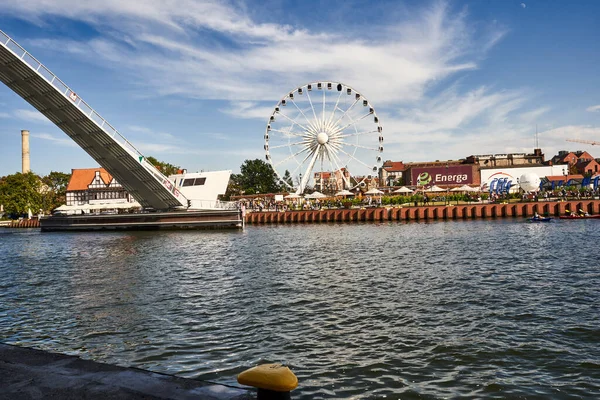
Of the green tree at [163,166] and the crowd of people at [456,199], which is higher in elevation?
the green tree at [163,166]

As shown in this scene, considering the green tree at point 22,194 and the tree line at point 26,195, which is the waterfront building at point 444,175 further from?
the green tree at point 22,194

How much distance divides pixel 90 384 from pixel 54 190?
12115 centimetres

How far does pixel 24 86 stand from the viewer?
43.5 metres

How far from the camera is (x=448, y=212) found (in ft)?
183

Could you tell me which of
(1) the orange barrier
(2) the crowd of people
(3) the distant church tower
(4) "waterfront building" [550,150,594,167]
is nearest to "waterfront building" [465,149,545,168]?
(4) "waterfront building" [550,150,594,167]

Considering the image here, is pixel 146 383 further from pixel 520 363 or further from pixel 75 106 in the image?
pixel 75 106

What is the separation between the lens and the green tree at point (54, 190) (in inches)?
4163

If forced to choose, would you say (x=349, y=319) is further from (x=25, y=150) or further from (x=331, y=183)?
(x=25, y=150)

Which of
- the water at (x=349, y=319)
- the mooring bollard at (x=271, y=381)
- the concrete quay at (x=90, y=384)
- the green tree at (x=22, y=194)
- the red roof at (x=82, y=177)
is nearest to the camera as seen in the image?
the mooring bollard at (x=271, y=381)

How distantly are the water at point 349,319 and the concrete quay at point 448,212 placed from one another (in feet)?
99.9

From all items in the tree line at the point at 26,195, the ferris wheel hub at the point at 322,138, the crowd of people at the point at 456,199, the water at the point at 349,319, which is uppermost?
the ferris wheel hub at the point at 322,138

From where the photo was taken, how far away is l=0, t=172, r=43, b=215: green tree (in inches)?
3954

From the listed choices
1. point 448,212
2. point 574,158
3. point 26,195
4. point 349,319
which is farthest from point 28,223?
point 574,158

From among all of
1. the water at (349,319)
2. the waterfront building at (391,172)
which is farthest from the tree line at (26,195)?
the waterfront building at (391,172)
